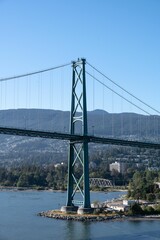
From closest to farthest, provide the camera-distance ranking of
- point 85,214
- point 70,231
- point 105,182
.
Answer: point 70,231 < point 85,214 < point 105,182

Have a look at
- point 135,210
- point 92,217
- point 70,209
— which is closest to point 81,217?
point 92,217

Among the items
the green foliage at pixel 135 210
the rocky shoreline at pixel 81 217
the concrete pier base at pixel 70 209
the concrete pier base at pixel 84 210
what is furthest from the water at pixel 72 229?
the green foliage at pixel 135 210

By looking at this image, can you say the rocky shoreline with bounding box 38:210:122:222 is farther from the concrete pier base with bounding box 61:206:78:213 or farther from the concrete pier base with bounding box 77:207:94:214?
the concrete pier base with bounding box 61:206:78:213

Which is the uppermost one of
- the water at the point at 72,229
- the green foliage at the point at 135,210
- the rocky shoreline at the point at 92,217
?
Answer: the green foliage at the point at 135,210

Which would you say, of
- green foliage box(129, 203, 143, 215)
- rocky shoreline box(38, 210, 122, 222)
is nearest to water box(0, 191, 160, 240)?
rocky shoreline box(38, 210, 122, 222)

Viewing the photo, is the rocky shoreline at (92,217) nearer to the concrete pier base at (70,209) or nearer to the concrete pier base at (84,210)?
the concrete pier base at (84,210)

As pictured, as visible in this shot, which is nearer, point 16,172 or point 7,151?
point 16,172

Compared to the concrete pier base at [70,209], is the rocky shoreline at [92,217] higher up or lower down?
lower down

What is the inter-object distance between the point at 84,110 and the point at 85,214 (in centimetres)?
629

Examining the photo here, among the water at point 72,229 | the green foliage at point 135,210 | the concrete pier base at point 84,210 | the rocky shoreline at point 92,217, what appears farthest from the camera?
the green foliage at point 135,210

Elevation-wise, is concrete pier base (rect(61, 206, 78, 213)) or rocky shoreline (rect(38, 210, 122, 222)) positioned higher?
concrete pier base (rect(61, 206, 78, 213))

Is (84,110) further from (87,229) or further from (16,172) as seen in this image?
(16,172)

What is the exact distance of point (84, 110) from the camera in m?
30.7

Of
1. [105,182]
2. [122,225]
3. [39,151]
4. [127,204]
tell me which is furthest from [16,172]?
[39,151]
